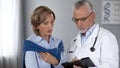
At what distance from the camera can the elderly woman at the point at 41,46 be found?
173 centimetres

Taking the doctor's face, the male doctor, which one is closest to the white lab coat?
the male doctor

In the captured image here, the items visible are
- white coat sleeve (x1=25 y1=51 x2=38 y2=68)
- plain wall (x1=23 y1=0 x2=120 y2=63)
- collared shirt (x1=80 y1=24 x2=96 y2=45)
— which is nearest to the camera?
white coat sleeve (x1=25 y1=51 x2=38 y2=68)

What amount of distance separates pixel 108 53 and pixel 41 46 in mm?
469

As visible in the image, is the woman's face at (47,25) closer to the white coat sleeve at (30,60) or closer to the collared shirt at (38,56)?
the collared shirt at (38,56)

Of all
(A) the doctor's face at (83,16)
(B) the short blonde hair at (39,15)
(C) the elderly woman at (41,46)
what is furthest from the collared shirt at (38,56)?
(A) the doctor's face at (83,16)

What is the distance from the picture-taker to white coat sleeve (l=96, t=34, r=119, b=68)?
1827 millimetres

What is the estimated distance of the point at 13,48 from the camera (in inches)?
145

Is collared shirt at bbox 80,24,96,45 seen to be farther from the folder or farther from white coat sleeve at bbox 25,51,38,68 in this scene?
white coat sleeve at bbox 25,51,38,68

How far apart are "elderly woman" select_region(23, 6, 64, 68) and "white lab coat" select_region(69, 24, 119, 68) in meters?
0.25

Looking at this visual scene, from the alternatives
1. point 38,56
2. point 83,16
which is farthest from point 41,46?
point 83,16

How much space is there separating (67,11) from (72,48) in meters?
1.95

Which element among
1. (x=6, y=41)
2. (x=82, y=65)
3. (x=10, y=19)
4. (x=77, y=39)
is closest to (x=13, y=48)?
(x=6, y=41)

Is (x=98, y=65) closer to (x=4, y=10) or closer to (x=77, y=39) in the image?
(x=77, y=39)

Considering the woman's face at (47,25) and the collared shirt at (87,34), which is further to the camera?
the collared shirt at (87,34)
